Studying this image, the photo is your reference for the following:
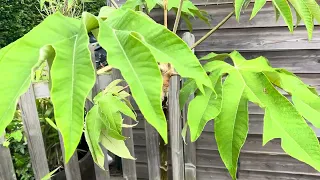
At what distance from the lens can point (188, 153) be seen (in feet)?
5.96

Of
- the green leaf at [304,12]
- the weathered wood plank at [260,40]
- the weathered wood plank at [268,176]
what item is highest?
the green leaf at [304,12]

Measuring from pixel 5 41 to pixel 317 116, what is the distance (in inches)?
256

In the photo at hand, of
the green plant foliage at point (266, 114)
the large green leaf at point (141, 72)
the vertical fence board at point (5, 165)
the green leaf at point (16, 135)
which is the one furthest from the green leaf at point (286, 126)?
the green leaf at point (16, 135)

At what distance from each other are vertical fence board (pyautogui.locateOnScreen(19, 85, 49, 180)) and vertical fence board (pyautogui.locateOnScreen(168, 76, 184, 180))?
641 millimetres

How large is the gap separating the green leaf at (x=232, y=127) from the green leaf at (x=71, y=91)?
34 cm

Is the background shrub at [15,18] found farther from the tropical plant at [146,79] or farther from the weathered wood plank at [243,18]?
the tropical plant at [146,79]

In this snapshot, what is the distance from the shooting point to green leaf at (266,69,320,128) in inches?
29.3

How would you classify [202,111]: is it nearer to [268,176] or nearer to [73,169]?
[73,169]

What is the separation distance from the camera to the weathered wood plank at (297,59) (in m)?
1.69

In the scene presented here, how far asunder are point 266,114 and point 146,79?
0.33 m

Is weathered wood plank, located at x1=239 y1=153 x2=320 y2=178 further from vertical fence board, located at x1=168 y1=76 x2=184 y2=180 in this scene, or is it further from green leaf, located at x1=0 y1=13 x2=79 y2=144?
green leaf, located at x1=0 y1=13 x2=79 y2=144

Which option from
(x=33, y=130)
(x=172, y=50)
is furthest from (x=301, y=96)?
(x=33, y=130)

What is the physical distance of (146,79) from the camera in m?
0.50

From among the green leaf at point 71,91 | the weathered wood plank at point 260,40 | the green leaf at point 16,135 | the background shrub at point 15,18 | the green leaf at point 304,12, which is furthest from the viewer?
the background shrub at point 15,18
